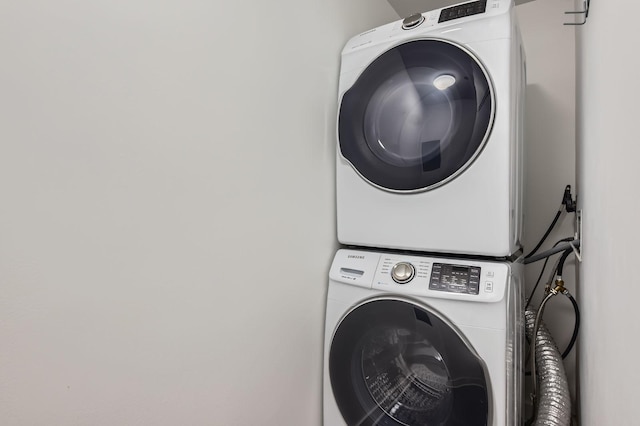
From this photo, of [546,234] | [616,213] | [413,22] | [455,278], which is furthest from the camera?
[546,234]

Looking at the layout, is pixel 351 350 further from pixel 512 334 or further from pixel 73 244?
pixel 73 244

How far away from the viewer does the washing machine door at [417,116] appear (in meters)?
1.18

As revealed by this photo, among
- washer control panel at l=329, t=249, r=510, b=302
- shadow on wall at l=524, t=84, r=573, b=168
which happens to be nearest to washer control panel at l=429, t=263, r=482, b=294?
washer control panel at l=329, t=249, r=510, b=302

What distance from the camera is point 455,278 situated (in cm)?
118

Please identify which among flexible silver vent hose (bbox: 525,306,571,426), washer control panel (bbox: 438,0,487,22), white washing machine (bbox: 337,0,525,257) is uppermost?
washer control panel (bbox: 438,0,487,22)

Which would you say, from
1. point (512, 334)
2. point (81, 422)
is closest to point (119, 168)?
point (81, 422)

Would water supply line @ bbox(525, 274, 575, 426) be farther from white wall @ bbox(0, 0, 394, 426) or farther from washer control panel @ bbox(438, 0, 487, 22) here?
washer control panel @ bbox(438, 0, 487, 22)

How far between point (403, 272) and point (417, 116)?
0.52 m

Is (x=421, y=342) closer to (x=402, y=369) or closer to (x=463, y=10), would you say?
(x=402, y=369)

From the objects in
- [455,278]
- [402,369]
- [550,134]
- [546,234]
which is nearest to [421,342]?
[402,369]

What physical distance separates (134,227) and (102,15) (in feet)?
1.37

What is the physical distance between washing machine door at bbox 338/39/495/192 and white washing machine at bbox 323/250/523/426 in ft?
0.96

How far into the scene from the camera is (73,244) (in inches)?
27.7

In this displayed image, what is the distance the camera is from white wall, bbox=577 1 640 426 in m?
0.47
